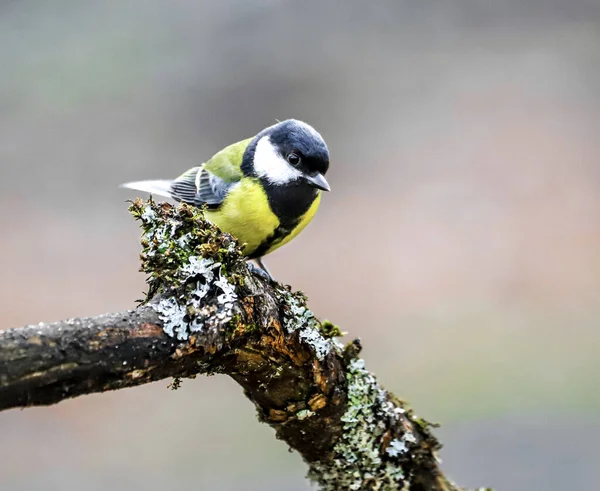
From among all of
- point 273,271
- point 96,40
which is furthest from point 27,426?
point 96,40

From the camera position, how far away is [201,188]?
229cm

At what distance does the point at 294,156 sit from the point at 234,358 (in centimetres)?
91

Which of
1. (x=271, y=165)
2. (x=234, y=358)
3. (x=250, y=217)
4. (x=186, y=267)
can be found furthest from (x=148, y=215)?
(x=271, y=165)

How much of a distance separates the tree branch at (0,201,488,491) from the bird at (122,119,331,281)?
1.75ft

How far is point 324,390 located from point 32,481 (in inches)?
101

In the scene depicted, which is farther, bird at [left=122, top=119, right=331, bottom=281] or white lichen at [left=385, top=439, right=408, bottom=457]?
bird at [left=122, top=119, right=331, bottom=281]

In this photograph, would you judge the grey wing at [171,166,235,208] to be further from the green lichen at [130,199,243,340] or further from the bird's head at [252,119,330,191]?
the green lichen at [130,199,243,340]

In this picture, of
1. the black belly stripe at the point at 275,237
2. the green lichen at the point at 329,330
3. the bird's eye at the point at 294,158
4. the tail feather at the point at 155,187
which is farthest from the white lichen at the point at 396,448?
the tail feather at the point at 155,187

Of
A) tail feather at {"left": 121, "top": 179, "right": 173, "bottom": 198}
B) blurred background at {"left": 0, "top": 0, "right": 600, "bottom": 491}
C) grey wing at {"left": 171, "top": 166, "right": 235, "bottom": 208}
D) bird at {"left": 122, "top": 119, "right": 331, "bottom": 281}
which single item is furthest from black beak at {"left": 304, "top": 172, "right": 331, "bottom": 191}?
blurred background at {"left": 0, "top": 0, "right": 600, "bottom": 491}

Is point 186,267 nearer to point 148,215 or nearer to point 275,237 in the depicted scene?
point 148,215

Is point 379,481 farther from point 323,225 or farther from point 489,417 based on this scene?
point 323,225

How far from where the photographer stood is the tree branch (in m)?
0.95

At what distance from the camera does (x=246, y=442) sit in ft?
12.2

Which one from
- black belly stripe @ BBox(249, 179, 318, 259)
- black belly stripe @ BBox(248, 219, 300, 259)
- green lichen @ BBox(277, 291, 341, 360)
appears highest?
black belly stripe @ BBox(249, 179, 318, 259)
